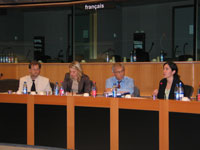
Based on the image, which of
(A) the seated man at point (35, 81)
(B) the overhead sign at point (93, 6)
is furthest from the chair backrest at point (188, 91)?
(B) the overhead sign at point (93, 6)

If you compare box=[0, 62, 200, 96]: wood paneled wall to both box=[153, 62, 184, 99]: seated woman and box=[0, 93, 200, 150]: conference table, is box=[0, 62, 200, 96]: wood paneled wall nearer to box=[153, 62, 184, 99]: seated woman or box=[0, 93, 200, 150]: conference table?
box=[153, 62, 184, 99]: seated woman

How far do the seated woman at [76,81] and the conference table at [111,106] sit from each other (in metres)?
1.12

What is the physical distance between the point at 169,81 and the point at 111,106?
1.17 metres

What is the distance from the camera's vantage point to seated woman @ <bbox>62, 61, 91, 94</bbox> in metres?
4.09

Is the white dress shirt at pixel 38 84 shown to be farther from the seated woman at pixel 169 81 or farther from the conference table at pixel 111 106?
the seated woman at pixel 169 81

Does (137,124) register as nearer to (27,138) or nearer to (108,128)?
(108,128)

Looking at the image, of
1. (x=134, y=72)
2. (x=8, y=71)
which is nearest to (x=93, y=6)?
(x=134, y=72)

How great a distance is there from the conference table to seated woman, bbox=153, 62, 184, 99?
0.81 meters

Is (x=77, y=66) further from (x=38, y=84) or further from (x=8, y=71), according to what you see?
(x=8, y=71)

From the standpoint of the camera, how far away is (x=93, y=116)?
2799mm

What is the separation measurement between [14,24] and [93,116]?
341 inches

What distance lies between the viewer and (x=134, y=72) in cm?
587

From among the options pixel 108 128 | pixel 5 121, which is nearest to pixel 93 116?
pixel 108 128

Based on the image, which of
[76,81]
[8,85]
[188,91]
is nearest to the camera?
[188,91]
